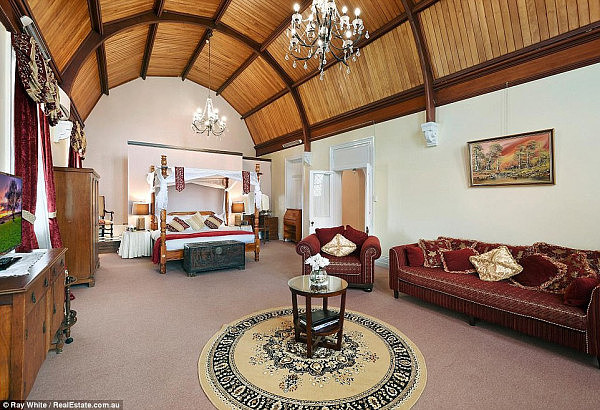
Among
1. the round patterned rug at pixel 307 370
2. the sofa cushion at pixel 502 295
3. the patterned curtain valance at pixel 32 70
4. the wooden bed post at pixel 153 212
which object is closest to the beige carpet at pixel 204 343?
the round patterned rug at pixel 307 370

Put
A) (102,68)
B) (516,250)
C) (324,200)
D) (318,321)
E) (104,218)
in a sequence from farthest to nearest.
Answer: (104,218), (324,200), (102,68), (516,250), (318,321)

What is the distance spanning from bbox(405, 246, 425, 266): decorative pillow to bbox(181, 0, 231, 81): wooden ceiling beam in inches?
225

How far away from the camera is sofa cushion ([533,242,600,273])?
123 inches

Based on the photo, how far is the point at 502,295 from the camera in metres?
3.08

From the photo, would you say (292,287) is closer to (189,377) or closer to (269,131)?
(189,377)

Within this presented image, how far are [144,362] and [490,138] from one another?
4.97 meters

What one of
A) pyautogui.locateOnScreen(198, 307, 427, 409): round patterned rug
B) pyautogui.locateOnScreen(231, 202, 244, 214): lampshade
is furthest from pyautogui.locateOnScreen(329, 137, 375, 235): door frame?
pyautogui.locateOnScreen(231, 202, 244, 214): lampshade

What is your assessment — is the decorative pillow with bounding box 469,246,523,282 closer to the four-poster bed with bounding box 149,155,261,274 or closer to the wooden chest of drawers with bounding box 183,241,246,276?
the wooden chest of drawers with bounding box 183,241,246,276

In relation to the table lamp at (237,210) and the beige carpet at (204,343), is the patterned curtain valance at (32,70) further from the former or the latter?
the table lamp at (237,210)

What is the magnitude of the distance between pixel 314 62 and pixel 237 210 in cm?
479

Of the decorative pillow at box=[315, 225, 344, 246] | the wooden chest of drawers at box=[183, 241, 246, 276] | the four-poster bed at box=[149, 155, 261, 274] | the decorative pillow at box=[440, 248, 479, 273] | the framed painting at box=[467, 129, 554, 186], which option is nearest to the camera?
the framed painting at box=[467, 129, 554, 186]

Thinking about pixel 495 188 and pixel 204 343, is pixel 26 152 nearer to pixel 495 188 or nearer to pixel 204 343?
pixel 204 343

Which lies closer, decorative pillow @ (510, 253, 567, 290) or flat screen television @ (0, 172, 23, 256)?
flat screen television @ (0, 172, 23, 256)

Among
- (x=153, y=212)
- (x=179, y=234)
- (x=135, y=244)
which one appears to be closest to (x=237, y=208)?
(x=153, y=212)
